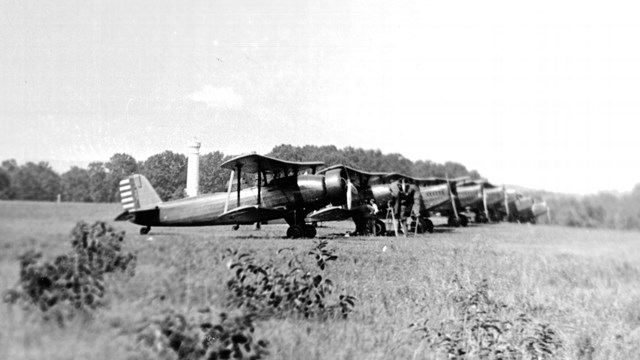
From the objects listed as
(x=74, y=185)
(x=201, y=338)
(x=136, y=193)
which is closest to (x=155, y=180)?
(x=136, y=193)

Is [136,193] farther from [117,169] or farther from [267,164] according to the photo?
[267,164]

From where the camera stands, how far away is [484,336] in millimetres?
4840

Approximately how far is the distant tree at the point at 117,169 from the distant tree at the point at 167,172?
0.35m

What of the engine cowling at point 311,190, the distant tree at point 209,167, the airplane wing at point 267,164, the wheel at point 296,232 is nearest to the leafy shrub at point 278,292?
the distant tree at point 209,167

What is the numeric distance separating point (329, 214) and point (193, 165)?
29.4ft

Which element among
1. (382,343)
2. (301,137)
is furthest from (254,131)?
(382,343)

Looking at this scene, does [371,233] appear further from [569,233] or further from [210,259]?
[210,259]

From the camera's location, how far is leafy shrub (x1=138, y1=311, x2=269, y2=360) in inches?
111

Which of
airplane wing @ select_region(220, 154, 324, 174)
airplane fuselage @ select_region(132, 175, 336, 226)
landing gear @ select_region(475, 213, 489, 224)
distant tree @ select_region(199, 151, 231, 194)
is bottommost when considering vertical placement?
landing gear @ select_region(475, 213, 489, 224)

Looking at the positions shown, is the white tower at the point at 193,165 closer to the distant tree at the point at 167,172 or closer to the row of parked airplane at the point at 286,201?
the distant tree at the point at 167,172

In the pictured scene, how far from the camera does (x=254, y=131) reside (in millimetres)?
5633

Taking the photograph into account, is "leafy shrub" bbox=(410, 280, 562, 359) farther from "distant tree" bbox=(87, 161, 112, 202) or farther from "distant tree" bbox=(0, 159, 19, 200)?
"distant tree" bbox=(0, 159, 19, 200)

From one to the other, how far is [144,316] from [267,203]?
31.2ft

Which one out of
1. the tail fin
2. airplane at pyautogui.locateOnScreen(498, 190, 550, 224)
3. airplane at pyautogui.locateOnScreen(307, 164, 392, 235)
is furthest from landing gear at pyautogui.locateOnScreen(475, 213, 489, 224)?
the tail fin
